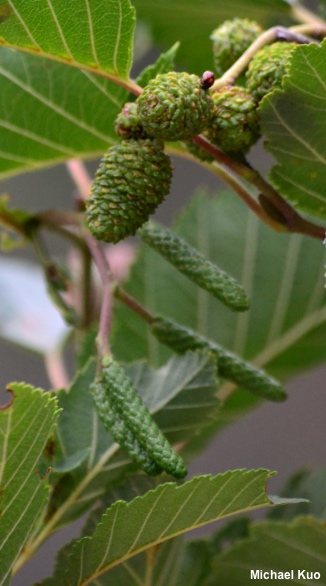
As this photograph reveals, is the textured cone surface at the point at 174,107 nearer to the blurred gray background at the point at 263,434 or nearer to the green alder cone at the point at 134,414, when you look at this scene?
the green alder cone at the point at 134,414

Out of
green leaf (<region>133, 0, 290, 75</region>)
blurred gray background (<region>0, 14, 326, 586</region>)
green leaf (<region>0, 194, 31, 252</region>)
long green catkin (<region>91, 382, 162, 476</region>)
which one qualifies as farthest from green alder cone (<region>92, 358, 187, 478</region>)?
blurred gray background (<region>0, 14, 326, 586</region>)

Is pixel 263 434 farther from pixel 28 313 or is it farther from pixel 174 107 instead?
pixel 174 107

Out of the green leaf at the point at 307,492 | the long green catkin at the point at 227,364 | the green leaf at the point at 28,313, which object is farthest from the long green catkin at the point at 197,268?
the green leaf at the point at 28,313

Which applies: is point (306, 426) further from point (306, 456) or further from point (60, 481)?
point (60, 481)

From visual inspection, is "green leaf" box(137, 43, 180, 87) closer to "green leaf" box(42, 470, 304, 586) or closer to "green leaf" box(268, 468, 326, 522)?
"green leaf" box(42, 470, 304, 586)

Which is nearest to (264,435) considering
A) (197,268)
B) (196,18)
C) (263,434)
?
(263,434)
